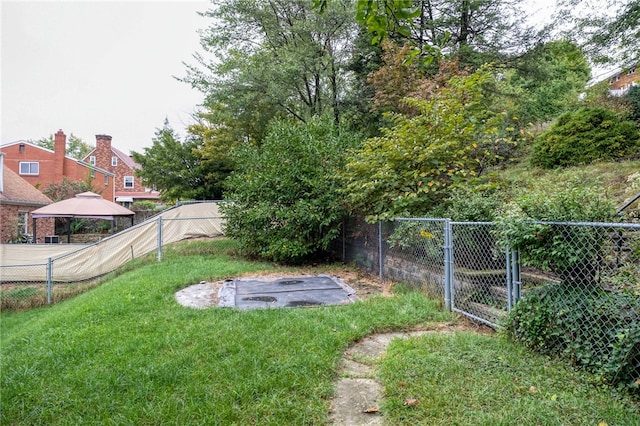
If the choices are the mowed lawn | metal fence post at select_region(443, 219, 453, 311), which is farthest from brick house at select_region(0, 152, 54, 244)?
metal fence post at select_region(443, 219, 453, 311)

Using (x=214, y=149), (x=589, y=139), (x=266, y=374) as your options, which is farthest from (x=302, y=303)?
(x=214, y=149)

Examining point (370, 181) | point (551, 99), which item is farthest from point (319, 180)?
point (551, 99)

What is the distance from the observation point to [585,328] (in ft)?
8.53

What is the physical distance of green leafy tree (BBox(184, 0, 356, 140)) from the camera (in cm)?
1085

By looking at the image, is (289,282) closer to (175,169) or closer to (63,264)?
(63,264)

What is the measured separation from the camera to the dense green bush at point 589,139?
27.4ft

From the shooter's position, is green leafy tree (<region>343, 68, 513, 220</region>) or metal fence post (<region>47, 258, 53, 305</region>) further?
metal fence post (<region>47, 258, 53, 305</region>)

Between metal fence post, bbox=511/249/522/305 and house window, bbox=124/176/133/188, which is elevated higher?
house window, bbox=124/176/133/188

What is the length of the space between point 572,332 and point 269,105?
1142cm

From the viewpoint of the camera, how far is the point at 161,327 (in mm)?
3781

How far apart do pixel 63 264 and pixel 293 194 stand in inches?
254

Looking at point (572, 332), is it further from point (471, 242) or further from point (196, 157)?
point (196, 157)

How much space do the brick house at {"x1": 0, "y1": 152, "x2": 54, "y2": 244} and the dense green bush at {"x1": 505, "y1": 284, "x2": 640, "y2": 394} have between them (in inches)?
662

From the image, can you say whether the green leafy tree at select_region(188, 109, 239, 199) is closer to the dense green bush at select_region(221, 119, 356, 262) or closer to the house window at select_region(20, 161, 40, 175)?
the dense green bush at select_region(221, 119, 356, 262)
